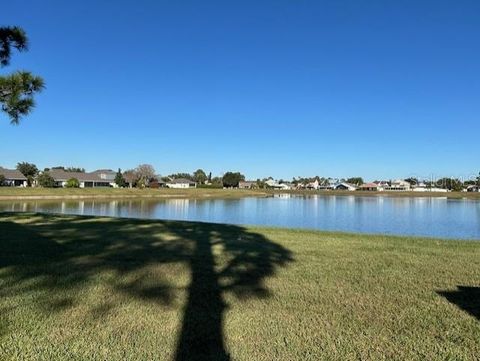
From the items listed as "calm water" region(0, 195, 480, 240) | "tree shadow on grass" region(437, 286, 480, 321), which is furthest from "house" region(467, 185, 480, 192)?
"tree shadow on grass" region(437, 286, 480, 321)

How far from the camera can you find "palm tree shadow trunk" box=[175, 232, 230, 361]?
145 inches

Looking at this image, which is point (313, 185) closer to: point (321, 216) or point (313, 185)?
point (313, 185)

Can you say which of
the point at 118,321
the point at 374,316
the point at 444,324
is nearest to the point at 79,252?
the point at 118,321

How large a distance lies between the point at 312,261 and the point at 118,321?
156 inches

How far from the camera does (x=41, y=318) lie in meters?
4.34

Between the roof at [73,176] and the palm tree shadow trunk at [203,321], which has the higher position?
the roof at [73,176]

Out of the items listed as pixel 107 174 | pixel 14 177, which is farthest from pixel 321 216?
pixel 107 174

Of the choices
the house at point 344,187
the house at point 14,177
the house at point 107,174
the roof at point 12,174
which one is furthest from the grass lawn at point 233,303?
the house at point 344,187

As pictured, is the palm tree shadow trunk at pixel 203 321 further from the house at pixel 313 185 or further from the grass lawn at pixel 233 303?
the house at pixel 313 185

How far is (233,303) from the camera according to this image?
16.3ft

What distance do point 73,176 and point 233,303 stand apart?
341 feet

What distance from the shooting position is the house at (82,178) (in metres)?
97.9

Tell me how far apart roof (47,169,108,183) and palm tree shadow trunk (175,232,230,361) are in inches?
3754

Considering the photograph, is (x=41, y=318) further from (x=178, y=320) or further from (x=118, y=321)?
(x=178, y=320)
